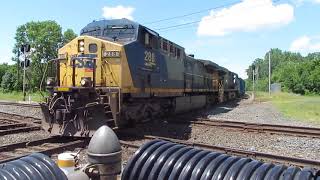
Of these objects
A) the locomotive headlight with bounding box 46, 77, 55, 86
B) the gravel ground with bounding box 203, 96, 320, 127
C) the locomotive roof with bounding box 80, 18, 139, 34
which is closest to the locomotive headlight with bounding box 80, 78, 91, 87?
the locomotive headlight with bounding box 46, 77, 55, 86

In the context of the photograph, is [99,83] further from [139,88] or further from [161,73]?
[161,73]

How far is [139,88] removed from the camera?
1275 centimetres

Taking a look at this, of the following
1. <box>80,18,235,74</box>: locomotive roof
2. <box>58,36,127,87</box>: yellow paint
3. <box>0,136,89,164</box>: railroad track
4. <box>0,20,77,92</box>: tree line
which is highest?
<box>0,20,77,92</box>: tree line

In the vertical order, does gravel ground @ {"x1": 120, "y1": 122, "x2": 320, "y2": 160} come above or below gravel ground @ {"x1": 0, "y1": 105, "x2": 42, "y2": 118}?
below

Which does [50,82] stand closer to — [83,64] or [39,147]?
[83,64]

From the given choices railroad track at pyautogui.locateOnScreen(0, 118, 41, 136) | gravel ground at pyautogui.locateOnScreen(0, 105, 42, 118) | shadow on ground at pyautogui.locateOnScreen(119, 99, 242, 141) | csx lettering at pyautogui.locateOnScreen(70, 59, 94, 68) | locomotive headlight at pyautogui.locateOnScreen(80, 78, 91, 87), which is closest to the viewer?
locomotive headlight at pyautogui.locateOnScreen(80, 78, 91, 87)

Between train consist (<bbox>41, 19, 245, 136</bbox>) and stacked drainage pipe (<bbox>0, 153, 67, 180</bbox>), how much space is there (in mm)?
6659

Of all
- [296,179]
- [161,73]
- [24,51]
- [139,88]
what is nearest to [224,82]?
[24,51]

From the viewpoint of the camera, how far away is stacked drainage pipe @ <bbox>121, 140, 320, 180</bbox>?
4.21 m

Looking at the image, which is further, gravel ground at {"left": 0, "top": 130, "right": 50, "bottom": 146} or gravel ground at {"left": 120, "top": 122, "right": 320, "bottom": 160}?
gravel ground at {"left": 0, "top": 130, "right": 50, "bottom": 146}

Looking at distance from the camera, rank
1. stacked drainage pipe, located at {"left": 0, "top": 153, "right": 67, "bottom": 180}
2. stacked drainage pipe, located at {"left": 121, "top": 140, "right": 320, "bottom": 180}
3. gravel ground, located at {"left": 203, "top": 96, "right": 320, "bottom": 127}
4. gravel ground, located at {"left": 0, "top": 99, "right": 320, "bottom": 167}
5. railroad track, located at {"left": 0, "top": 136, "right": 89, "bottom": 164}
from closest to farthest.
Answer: stacked drainage pipe, located at {"left": 0, "top": 153, "right": 67, "bottom": 180} → stacked drainage pipe, located at {"left": 121, "top": 140, "right": 320, "bottom": 180} → railroad track, located at {"left": 0, "top": 136, "right": 89, "bottom": 164} → gravel ground, located at {"left": 0, "top": 99, "right": 320, "bottom": 167} → gravel ground, located at {"left": 203, "top": 96, "right": 320, "bottom": 127}

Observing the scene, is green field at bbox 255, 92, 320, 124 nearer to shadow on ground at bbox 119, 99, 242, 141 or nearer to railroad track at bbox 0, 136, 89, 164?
shadow on ground at bbox 119, 99, 242, 141

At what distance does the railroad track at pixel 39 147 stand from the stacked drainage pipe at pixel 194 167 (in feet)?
15.0

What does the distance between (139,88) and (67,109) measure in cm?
266
